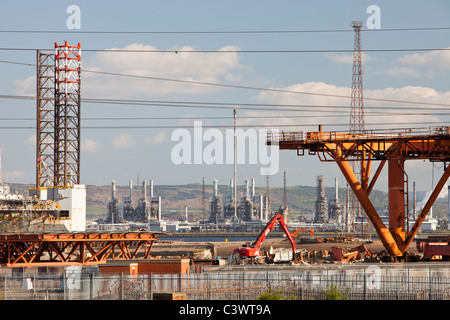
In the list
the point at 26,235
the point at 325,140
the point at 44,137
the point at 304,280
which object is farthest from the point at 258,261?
the point at 44,137

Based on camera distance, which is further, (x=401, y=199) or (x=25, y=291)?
(x=401, y=199)

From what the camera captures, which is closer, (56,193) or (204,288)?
(204,288)

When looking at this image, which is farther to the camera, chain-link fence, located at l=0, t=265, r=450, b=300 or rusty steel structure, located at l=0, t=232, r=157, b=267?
rusty steel structure, located at l=0, t=232, r=157, b=267

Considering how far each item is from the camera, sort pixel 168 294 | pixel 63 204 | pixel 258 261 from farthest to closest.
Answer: pixel 63 204 < pixel 258 261 < pixel 168 294

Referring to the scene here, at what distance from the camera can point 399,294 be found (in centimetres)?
3606

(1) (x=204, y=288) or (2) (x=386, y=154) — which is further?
(2) (x=386, y=154)

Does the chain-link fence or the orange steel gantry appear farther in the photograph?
the orange steel gantry

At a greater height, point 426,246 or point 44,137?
point 44,137

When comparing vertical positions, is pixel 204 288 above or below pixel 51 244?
below

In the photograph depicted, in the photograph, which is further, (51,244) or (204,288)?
(51,244)

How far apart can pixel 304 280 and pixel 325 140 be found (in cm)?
2082

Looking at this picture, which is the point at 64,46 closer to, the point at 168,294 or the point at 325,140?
the point at 325,140

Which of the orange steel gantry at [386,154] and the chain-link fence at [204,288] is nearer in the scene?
the chain-link fence at [204,288]
